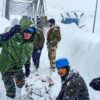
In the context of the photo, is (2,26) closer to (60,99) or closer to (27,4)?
(27,4)

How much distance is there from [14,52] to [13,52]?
0.03 metres

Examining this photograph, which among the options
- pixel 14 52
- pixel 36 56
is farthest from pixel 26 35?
pixel 36 56

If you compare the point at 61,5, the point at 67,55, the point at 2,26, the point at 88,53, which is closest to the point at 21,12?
the point at 2,26

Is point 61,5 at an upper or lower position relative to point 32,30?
lower

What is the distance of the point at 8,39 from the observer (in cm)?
920

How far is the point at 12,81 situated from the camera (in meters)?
9.45

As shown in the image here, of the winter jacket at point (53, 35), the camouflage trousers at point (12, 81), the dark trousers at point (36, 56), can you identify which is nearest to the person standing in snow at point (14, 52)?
the camouflage trousers at point (12, 81)

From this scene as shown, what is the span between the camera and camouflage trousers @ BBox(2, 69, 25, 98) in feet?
30.8

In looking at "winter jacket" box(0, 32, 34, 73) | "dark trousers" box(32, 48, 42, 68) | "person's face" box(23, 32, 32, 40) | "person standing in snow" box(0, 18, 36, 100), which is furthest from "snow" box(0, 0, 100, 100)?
"person's face" box(23, 32, 32, 40)

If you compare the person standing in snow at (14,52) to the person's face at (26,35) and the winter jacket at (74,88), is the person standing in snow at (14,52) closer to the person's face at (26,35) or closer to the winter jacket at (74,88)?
the person's face at (26,35)

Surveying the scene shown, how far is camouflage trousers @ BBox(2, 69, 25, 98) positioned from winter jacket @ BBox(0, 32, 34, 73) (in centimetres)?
14

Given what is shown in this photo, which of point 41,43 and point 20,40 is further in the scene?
point 41,43

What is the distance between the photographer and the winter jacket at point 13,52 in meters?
9.12

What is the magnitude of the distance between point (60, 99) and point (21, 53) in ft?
7.14
